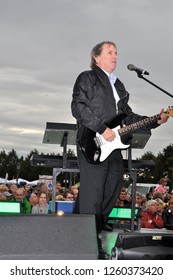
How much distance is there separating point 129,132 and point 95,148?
1.03 ft

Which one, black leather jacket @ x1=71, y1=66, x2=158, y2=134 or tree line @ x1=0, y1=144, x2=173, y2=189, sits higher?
tree line @ x1=0, y1=144, x2=173, y2=189

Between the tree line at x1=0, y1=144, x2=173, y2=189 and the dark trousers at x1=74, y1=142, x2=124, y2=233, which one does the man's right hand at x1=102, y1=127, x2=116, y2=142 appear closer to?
the dark trousers at x1=74, y1=142, x2=124, y2=233

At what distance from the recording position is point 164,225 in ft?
27.5

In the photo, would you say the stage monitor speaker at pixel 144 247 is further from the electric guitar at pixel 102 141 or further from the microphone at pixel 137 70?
the microphone at pixel 137 70

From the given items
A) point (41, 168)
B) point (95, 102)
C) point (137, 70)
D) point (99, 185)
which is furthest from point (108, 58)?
point (41, 168)

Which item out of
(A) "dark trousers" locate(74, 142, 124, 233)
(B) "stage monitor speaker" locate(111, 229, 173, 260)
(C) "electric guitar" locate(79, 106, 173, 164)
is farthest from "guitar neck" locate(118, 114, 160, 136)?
(B) "stage monitor speaker" locate(111, 229, 173, 260)

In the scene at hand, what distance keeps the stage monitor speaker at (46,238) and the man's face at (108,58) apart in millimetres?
1892

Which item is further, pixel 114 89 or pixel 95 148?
pixel 114 89

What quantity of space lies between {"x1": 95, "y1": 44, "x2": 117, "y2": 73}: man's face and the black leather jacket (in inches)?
2.6

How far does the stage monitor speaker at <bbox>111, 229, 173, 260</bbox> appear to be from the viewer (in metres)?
2.90

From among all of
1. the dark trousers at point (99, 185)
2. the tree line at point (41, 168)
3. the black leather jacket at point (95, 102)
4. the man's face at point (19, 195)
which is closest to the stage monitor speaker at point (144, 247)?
the dark trousers at point (99, 185)
